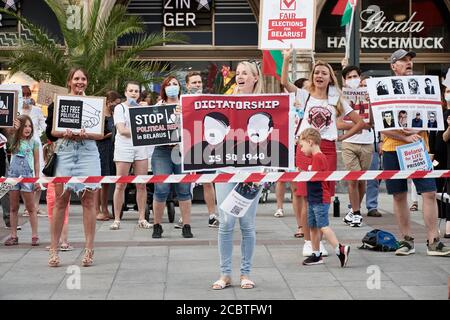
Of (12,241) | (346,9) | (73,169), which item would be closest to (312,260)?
(73,169)

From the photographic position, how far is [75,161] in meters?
8.34

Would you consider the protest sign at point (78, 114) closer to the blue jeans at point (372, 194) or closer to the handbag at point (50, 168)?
the handbag at point (50, 168)

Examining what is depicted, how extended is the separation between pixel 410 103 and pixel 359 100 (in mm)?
2783

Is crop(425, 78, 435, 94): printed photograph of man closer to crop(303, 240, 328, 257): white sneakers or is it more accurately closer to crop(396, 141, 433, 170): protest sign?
crop(396, 141, 433, 170): protest sign

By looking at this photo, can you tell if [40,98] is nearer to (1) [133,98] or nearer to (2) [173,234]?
(1) [133,98]

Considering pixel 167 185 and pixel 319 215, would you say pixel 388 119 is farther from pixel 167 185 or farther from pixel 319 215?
pixel 167 185

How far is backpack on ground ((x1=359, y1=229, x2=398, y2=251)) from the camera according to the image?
9156 mm

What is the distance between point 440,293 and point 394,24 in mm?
17356

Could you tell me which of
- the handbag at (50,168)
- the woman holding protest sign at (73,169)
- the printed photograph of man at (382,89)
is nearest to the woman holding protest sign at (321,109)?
the printed photograph of man at (382,89)

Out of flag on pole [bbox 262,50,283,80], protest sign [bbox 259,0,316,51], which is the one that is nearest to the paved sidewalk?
protest sign [bbox 259,0,316,51]

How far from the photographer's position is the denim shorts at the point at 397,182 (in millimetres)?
8773

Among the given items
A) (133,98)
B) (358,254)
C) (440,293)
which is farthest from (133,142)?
(440,293)

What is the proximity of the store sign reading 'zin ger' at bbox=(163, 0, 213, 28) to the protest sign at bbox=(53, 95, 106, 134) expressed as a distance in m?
15.1

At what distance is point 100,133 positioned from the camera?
27.5ft
